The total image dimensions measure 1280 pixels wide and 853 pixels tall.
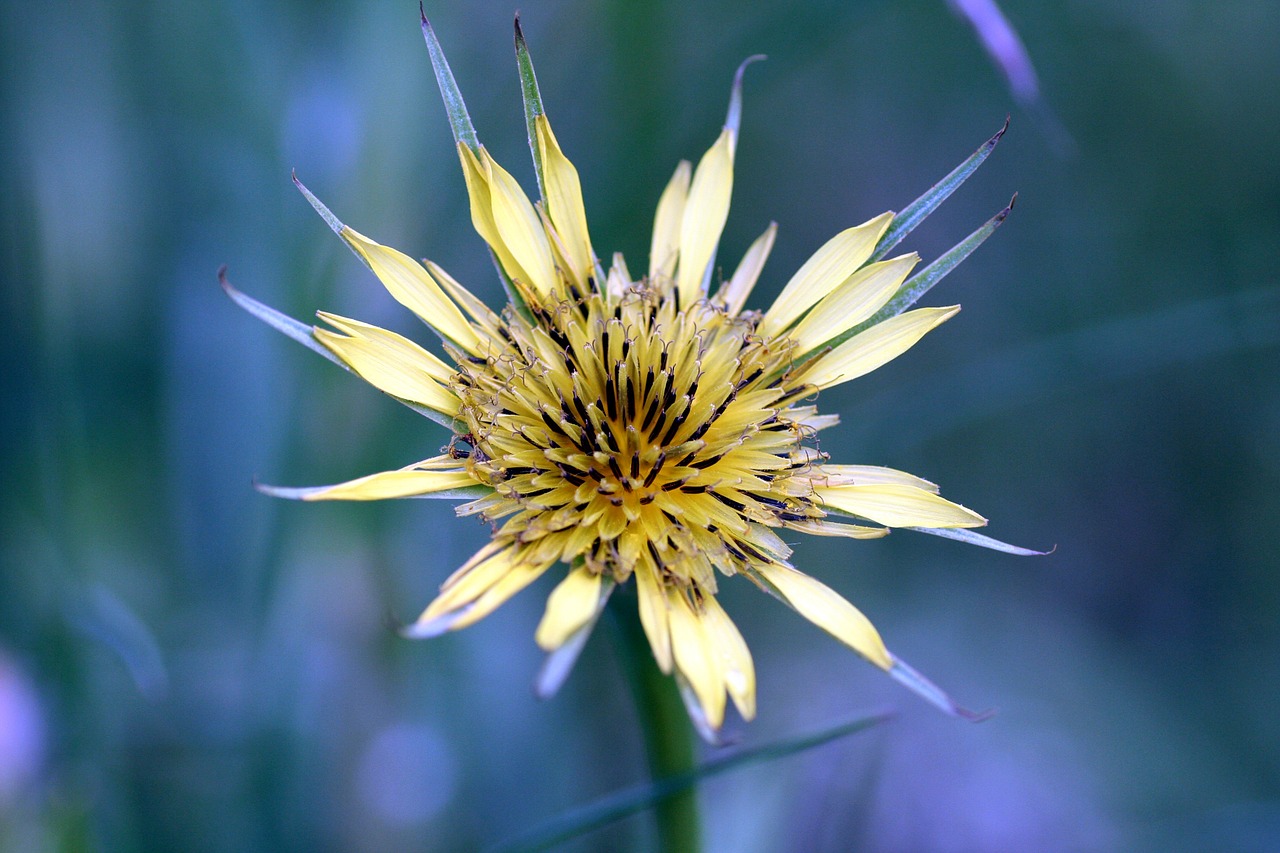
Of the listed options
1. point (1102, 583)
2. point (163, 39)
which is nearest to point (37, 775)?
point (163, 39)

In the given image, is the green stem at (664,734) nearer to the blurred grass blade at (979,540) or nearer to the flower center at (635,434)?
the flower center at (635,434)

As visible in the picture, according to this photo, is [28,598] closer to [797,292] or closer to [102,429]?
[102,429]

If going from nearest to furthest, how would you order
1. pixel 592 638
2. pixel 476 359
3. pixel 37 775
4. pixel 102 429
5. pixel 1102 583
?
pixel 476 359 < pixel 37 775 < pixel 102 429 < pixel 592 638 < pixel 1102 583

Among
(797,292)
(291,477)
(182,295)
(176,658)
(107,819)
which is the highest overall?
(182,295)

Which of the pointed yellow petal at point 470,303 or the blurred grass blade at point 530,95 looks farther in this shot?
the pointed yellow petal at point 470,303

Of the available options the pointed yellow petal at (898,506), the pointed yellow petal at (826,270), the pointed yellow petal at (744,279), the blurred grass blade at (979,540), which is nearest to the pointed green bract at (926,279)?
the pointed yellow petal at (826,270)

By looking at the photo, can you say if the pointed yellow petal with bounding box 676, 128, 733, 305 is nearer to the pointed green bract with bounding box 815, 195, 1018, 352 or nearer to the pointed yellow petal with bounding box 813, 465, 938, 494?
the pointed green bract with bounding box 815, 195, 1018, 352

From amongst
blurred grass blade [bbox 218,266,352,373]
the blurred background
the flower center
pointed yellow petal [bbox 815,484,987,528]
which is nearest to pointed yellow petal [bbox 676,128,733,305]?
the flower center
